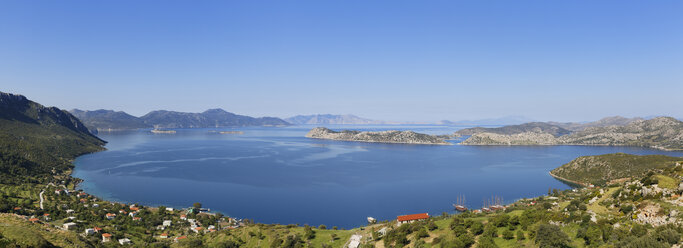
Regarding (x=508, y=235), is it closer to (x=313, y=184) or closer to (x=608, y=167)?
(x=313, y=184)

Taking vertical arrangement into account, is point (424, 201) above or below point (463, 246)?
below

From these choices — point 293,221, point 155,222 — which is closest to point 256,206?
point 293,221

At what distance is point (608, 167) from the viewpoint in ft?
359

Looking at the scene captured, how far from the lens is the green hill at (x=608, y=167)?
337 feet

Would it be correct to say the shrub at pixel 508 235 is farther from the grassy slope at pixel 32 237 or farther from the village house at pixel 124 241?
the village house at pixel 124 241

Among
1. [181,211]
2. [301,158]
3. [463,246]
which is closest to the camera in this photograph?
[463,246]

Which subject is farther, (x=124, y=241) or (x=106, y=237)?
(x=106, y=237)

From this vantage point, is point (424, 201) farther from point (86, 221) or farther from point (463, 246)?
point (86, 221)

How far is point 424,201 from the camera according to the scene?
86.9 m

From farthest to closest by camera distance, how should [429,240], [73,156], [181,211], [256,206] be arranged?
[73,156]
[256,206]
[181,211]
[429,240]

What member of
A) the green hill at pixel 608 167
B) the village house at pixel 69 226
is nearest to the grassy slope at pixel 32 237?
the village house at pixel 69 226

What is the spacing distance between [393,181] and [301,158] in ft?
237

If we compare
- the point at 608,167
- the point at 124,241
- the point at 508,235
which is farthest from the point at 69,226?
the point at 608,167

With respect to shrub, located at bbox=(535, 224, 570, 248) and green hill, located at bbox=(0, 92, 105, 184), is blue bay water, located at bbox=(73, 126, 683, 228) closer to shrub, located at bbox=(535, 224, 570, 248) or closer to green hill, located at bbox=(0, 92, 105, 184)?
green hill, located at bbox=(0, 92, 105, 184)
